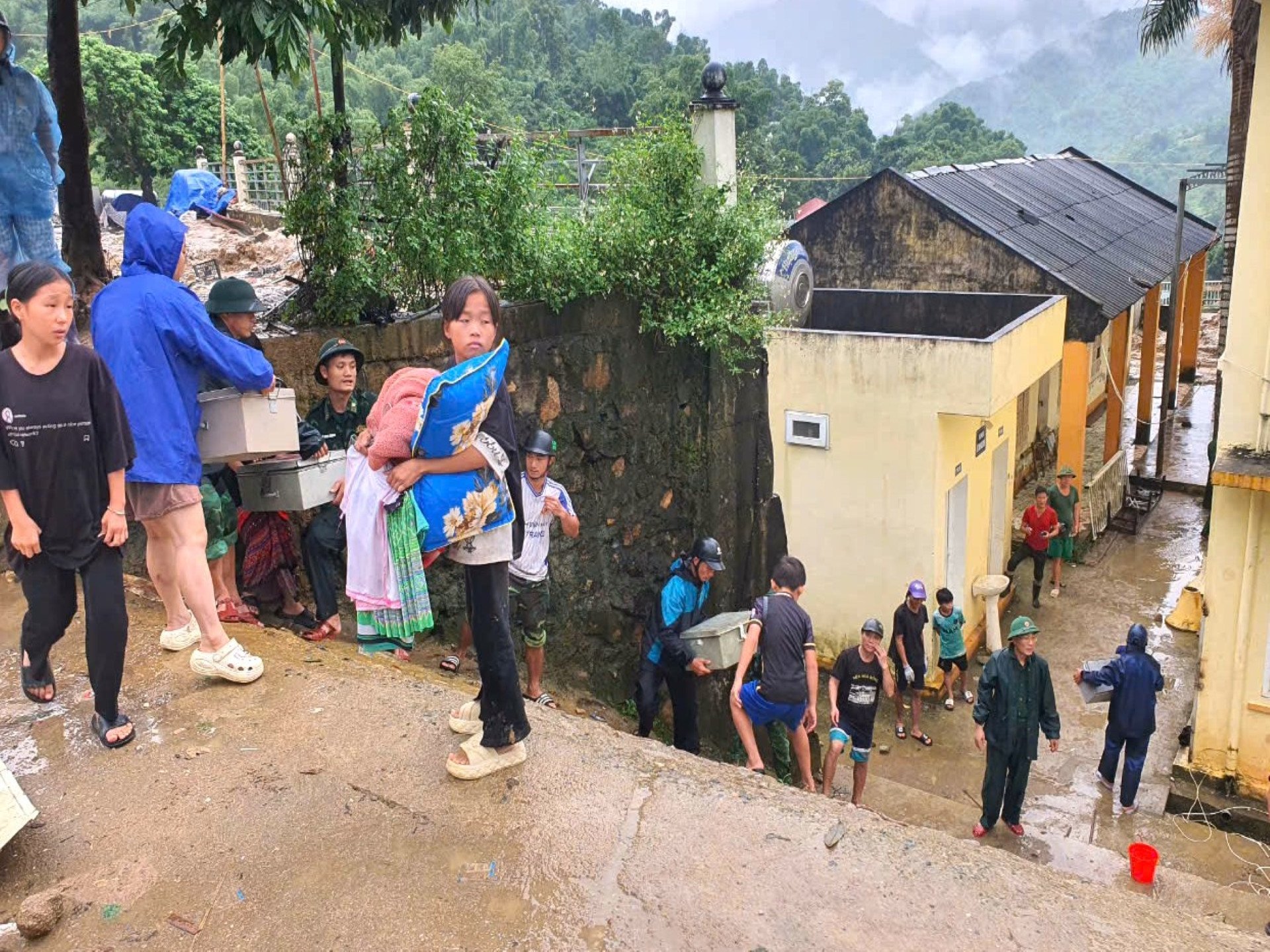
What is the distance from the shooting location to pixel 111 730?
379cm

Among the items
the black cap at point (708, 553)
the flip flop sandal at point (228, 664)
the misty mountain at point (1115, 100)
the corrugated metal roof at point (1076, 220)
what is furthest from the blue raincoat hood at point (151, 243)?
the misty mountain at point (1115, 100)

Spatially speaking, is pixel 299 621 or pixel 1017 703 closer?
pixel 299 621

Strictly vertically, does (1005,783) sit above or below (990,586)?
below

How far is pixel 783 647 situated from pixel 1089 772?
14.3 feet

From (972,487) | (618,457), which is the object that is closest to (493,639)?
(618,457)

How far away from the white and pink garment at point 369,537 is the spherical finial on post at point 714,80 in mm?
5169

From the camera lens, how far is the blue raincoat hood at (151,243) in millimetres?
3914

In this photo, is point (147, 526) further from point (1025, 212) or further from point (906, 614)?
point (1025, 212)

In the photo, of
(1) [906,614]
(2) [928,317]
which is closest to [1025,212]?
(2) [928,317]

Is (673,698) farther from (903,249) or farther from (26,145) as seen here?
(903,249)

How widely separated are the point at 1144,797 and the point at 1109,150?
130132mm

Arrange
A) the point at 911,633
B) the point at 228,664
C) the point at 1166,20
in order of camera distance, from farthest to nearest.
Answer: the point at 1166,20
the point at 911,633
the point at 228,664

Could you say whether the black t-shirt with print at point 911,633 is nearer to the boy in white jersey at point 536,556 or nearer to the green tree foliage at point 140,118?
the boy in white jersey at point 536,556

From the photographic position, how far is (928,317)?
12.2 meters
